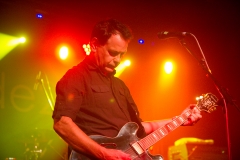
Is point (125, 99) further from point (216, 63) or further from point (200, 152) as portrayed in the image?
point (216, 63)

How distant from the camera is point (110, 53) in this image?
321 cm

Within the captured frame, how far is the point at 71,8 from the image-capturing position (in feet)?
24.3

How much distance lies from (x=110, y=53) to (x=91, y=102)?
0.65 metres

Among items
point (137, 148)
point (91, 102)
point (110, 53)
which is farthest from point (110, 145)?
point (110, 53)

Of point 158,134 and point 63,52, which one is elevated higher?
point 63,52

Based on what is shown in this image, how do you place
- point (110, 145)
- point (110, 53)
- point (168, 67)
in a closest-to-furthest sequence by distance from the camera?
point (110, 145) < point (110, 53) < point (168, 67)

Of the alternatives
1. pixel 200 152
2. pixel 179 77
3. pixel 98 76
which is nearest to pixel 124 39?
pixel 98 76

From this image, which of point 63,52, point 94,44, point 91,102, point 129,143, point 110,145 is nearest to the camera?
point 110,145

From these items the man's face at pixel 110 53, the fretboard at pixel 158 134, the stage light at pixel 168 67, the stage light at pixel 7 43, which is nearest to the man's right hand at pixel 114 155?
the fretboard at pixel 158 134

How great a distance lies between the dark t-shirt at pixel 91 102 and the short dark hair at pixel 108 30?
295 millimetres

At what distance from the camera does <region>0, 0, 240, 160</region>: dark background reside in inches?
268

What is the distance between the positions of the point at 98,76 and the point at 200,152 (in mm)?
4220

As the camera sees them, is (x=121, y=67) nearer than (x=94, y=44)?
No

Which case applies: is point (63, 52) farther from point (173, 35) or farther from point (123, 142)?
point (123, 142)
